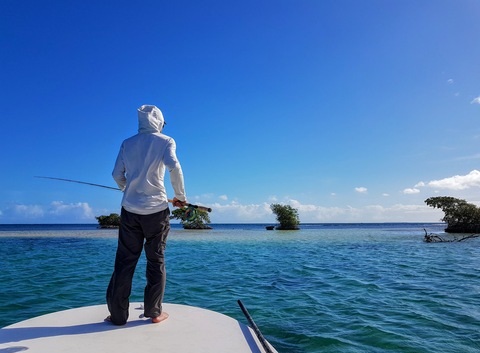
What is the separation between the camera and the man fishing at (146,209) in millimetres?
4336

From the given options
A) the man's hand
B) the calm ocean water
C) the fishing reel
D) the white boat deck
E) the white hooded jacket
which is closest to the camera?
the white boat deck

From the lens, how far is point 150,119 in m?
4.49

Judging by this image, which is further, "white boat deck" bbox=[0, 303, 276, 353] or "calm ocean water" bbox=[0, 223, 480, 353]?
Answer: "calm ocean water" bbox=[0, 223, 480, 353]

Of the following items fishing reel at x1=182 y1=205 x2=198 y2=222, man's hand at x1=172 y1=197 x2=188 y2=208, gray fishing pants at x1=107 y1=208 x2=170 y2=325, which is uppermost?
man's hand at x1=172 y1=197 x2=188 y2=208

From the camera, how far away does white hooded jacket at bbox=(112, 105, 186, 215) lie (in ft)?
14.2

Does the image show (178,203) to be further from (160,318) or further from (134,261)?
(160,318)

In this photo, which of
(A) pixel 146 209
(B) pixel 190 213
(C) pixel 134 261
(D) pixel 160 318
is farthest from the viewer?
(B) pixel 190 213

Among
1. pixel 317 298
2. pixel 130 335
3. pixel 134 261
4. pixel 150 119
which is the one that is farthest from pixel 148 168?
pixel 317 298

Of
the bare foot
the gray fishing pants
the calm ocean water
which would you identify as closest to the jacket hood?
the gray fishing pants

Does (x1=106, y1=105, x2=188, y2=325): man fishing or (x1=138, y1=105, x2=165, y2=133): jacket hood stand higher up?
(x1=138, y1=105, x2=165, y2=133): jacket hood

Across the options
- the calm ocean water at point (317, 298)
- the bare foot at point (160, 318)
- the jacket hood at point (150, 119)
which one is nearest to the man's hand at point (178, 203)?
the jacket hood at point (150, 119)

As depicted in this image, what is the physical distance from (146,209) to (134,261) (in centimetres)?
73

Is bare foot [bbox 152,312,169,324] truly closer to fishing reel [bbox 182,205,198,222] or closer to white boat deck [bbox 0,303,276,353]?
white boat deck [bbox 0,303,276,353]

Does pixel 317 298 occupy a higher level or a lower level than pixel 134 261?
lower
